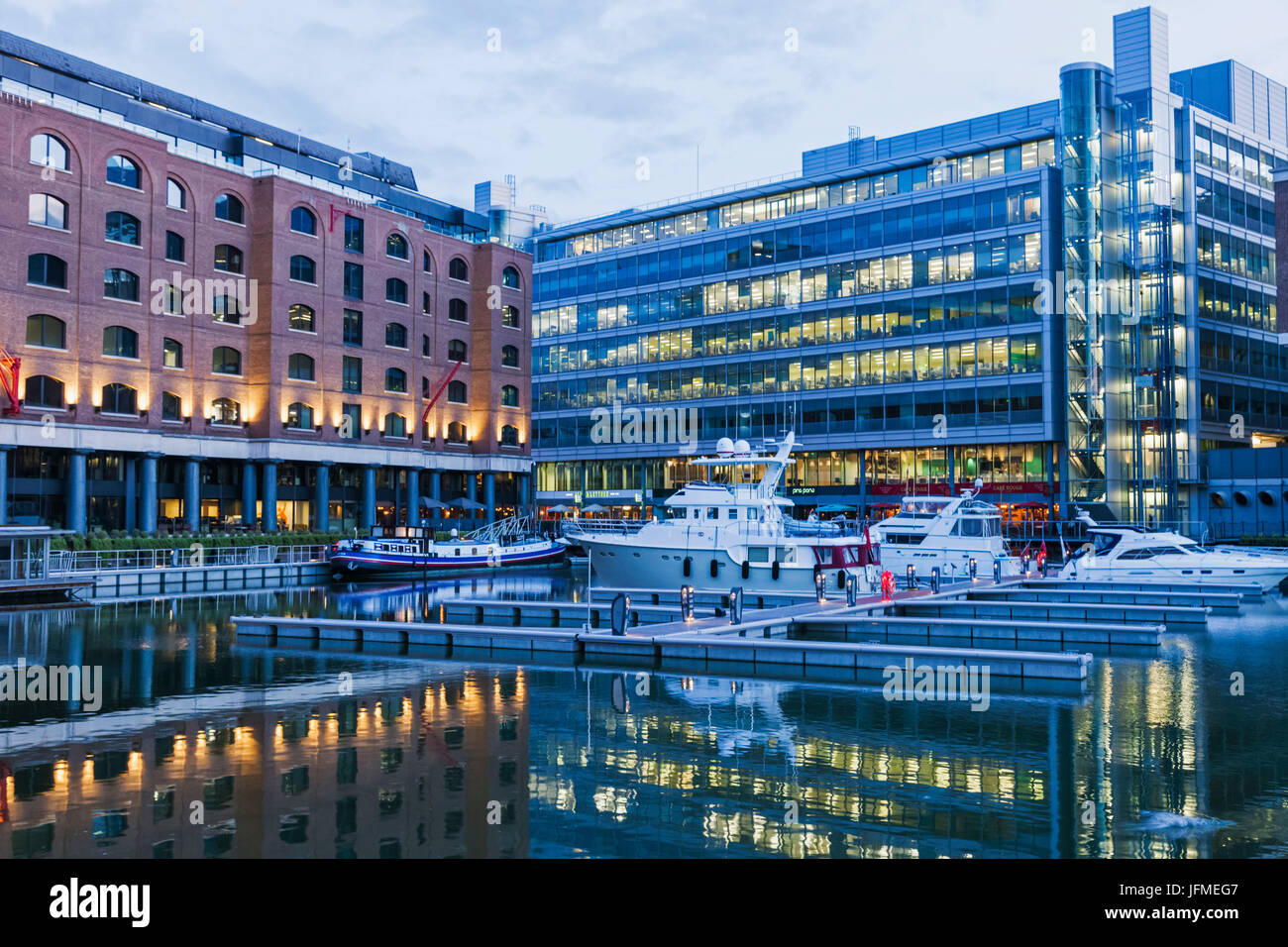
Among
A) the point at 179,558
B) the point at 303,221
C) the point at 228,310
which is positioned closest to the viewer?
the point at 179,558

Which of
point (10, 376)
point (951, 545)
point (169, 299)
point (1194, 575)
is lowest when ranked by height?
point (1194, 575)

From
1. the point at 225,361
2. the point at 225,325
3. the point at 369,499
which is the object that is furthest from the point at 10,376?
the point at 369,499

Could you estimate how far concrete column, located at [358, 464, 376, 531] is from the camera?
270 feet

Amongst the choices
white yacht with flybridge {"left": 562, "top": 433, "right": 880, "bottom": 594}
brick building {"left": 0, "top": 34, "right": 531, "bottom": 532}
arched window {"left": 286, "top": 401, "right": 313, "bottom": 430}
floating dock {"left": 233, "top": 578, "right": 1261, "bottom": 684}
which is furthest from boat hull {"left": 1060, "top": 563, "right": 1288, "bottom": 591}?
arched window {"left": 286, "top": 401, "right": 313, "bottom": 430}

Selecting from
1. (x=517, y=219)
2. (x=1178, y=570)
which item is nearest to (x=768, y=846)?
(x=1178, y=570)

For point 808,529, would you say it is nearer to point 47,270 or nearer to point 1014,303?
point 1014,303

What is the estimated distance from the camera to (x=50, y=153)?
6406cm

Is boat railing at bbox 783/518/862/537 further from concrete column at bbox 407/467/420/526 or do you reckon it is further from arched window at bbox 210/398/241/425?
concrete column at bbox 407/467/420/526

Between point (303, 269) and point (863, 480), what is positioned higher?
point (303, 269)

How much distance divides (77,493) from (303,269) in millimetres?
23130

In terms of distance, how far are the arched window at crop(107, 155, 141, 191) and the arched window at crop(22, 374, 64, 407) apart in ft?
42.2

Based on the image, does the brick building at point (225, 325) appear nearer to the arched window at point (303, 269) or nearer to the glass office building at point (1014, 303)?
the arched window at point (303, 269)

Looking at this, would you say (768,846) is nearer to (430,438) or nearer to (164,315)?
(164,315)

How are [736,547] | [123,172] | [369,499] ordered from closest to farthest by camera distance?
[736,547] → [123,172] → [369,499]
